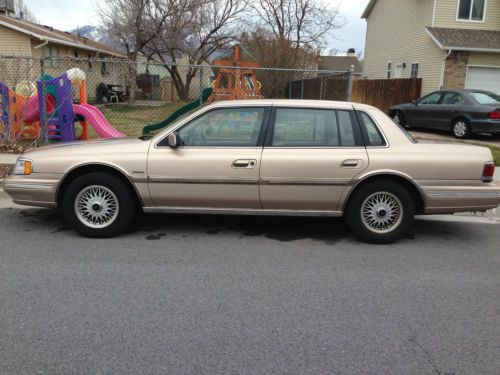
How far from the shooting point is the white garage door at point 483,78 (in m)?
18.5

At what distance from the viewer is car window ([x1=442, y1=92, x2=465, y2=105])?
13.4 m

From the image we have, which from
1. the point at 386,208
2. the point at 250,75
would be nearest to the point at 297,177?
the point at 386,208

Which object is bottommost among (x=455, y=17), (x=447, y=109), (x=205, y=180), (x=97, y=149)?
(x=205, y=180)

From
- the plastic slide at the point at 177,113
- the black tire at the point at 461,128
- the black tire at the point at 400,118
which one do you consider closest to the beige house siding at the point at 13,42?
the plastic slide at the point at 177,113

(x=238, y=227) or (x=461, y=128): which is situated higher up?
(x=461, y=128)

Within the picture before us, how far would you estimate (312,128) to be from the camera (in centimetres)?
519

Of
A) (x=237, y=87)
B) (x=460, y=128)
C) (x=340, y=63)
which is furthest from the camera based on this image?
(x=340, y=63)

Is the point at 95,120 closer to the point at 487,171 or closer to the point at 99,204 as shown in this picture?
the point at 99,204

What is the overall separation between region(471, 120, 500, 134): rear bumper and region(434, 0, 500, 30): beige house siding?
362 inches

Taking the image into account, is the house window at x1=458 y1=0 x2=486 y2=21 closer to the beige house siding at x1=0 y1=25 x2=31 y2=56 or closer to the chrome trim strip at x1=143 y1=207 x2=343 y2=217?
the chrome trim strip at x1=143 y1=207 x2=343 y2=217

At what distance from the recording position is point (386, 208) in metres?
5.15

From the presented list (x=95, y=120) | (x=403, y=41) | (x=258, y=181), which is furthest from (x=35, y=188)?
(x=403, y=41)

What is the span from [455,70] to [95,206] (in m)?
17.2

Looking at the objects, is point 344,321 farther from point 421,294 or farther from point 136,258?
point 136,258
